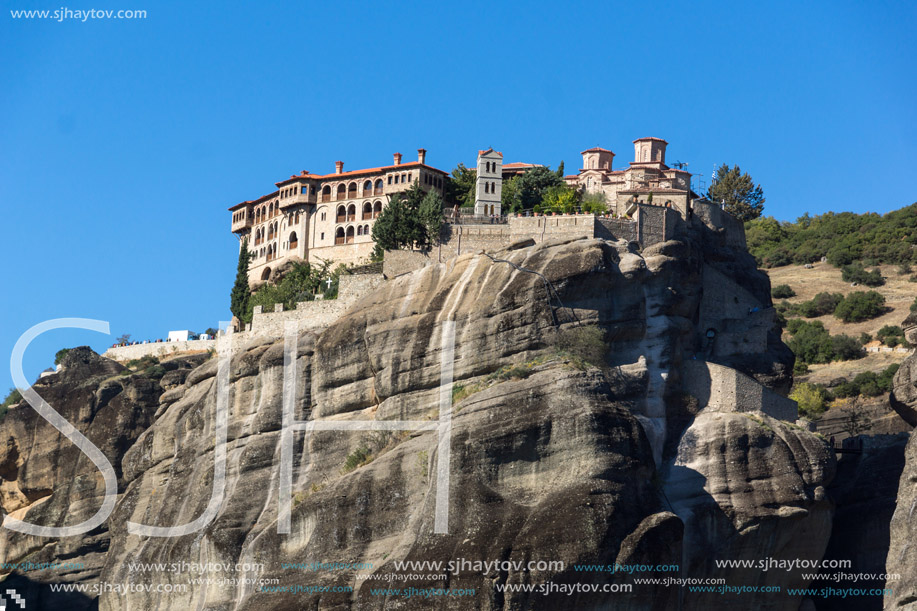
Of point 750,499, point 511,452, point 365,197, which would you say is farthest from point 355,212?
point 750,499

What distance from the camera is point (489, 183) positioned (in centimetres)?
8544

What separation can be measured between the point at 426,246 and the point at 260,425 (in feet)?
42.6

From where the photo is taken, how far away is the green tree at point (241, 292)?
9394 cm

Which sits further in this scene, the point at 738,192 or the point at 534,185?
the point at 738,192

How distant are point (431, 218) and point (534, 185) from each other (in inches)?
317

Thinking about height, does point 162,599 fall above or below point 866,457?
below

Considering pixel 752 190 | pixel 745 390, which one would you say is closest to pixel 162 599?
pixel 745 390

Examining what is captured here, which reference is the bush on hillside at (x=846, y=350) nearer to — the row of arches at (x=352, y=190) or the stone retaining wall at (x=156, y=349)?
the row of arches at (x=352, y=190)

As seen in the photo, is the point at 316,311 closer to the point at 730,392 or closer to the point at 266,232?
the point at 730,392

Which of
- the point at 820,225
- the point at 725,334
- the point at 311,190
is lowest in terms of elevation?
the point at 725,334

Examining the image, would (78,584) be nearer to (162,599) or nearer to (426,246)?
(162,599)

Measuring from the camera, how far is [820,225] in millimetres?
145375

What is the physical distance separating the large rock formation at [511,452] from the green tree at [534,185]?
9919 millimetres

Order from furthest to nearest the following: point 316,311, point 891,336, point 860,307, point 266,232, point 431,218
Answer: point 860,307 < point 891,336 < point 266,232 < point 431,218 < point 316,311
